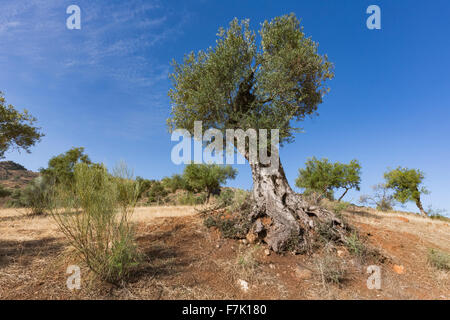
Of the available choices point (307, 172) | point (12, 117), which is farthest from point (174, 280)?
point (307, 172)

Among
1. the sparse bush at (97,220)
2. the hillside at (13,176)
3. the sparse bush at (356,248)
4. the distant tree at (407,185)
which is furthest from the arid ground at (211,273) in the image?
the hillside at (13,176)

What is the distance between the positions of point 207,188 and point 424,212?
27.0m

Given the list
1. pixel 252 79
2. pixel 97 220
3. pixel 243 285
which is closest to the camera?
pixel 97 220

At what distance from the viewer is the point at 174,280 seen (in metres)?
4.20

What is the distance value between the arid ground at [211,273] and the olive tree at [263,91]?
1356mm

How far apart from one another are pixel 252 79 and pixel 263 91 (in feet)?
4.09

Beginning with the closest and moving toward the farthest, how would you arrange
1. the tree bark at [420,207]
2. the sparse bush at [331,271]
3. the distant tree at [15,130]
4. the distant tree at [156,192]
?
the sparse bush at [331,271] → the distant tree at [15,130] → the tree bark at [420,207] → the distant tree at [156,192]

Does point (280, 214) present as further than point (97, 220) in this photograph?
Yes

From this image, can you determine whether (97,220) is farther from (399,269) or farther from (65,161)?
(65,161)

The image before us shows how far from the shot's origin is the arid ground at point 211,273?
3.83 metres

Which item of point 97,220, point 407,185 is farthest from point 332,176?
point 97,220

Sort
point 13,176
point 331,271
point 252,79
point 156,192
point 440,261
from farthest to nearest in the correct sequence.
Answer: point 13,176 → point 156,192 → point 252,79 → point 440,261 → point 331,271

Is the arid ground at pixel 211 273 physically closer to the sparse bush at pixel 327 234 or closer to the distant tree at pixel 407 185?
the sparse bush at pixel 327 234

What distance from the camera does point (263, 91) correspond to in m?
7.78
